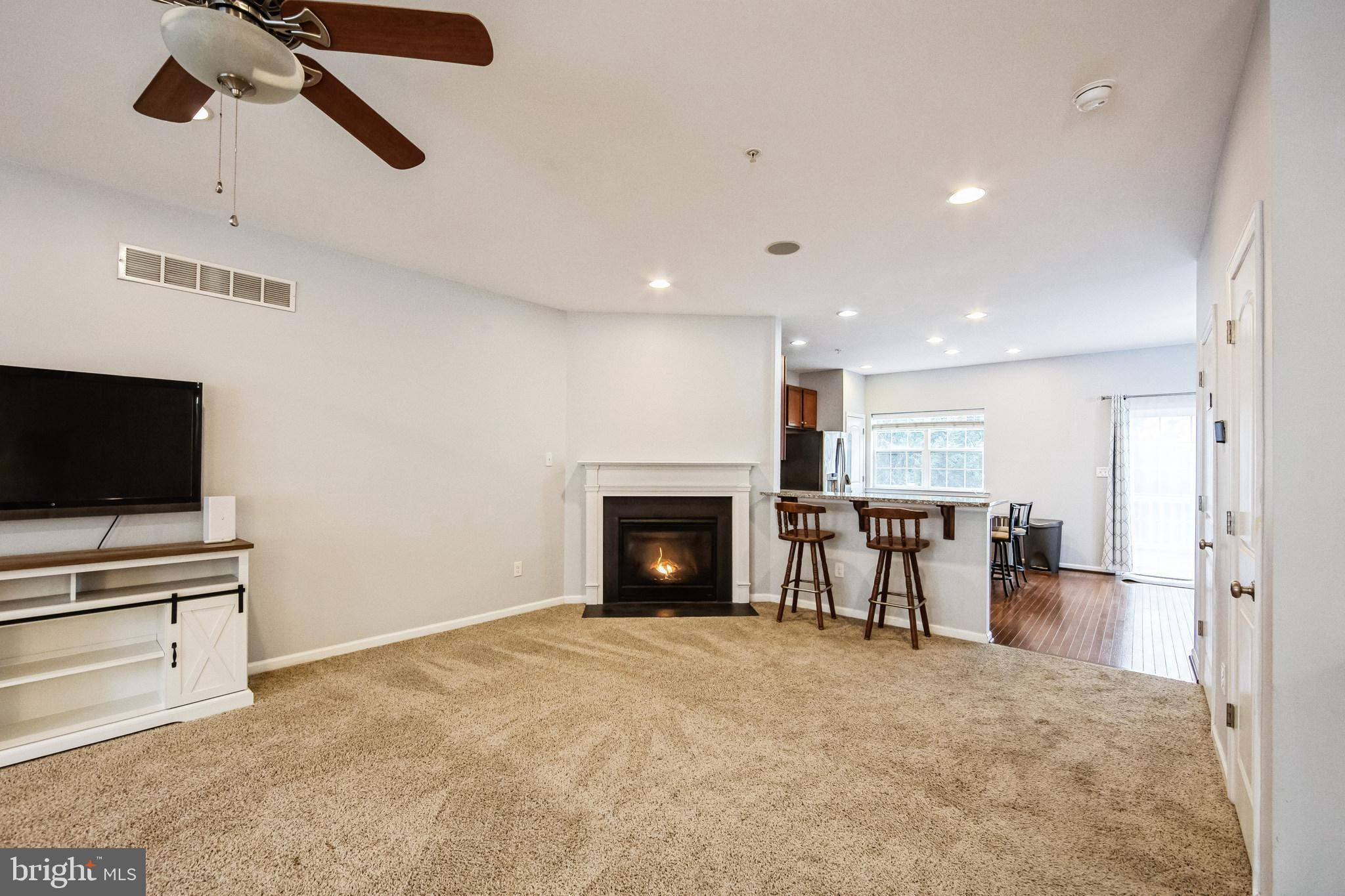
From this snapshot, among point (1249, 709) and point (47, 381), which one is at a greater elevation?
point (47, 381)

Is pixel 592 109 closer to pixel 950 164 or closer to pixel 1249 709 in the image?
pixel 950 164

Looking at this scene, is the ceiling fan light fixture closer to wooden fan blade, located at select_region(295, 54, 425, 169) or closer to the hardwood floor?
wooden fan blade, located at select_region(295, 54, 425, 169)

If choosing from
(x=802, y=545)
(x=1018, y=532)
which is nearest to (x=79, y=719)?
(x=802, y=545)

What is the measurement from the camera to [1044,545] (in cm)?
701

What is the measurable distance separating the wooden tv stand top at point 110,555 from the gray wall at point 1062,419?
8.03 m

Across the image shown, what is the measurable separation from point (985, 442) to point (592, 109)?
7262 mm

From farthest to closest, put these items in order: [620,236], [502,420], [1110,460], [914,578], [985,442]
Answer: [985,442] → [1110,460] → [502,420] → [914,578] → [620,236]

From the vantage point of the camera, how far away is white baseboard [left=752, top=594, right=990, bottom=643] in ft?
13.9

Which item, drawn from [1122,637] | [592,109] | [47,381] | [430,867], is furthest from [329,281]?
[1122,637]

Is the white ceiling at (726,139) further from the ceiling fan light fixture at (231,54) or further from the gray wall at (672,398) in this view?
the gray wall at (672,398)

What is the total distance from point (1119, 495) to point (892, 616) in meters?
4.08

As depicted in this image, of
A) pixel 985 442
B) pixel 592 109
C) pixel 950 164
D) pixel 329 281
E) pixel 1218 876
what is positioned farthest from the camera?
pixel 985 442

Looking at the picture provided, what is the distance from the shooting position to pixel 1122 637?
173 inches

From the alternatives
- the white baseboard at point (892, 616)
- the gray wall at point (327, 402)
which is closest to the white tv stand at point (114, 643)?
the gray wall at point (327, 402)
